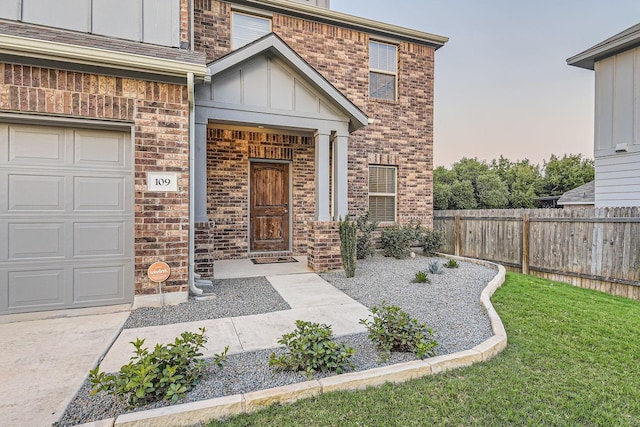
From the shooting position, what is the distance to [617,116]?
27.4 feet

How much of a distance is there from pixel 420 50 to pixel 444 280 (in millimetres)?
7043

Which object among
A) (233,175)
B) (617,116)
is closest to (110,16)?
(233,175)

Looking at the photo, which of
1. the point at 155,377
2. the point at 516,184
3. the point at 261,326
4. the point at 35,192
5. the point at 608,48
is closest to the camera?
the point at 155,377

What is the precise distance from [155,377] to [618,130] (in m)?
11.5

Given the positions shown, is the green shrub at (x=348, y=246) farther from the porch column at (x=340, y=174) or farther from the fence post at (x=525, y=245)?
the fence post at (x=525, y=245)

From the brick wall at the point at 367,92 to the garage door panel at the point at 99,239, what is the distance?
499 cm

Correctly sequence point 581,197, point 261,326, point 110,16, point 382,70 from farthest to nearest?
point 581,197
point 382,70
point 110,16
point 261,326

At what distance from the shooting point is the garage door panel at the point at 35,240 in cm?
380

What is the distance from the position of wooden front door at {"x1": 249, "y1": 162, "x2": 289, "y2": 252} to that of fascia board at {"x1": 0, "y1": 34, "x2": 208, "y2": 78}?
3786mm

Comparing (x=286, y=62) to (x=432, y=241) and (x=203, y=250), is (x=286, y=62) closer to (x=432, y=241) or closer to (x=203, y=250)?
(x=203, y=250)

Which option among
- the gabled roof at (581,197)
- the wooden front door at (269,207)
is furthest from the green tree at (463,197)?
the wooden front door at (269,207)

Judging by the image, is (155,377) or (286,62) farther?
(286,62)

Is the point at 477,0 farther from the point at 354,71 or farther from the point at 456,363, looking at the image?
the point at 456,363

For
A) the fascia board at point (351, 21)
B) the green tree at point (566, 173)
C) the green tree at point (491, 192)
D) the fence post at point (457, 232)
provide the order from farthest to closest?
the green tree at point (566, 173) → the green tree at point (491, 192) → the fence post at point (457, 232) → the fascia board at point (351, 21)
